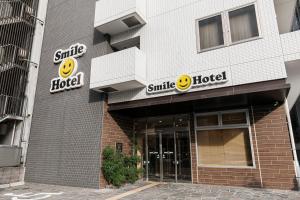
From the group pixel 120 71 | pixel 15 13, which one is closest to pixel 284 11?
pixel 120 71

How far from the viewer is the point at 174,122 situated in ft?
34.3

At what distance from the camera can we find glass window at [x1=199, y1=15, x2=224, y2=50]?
26.6 ft

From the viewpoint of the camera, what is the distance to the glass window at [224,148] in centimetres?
884

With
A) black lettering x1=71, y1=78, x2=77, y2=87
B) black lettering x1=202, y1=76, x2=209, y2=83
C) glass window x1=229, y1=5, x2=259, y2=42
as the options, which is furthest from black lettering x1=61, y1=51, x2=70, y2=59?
glass window x1=229, y1=5, x2=259, y2=42

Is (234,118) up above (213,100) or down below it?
below

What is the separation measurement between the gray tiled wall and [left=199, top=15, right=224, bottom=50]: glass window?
4514mm

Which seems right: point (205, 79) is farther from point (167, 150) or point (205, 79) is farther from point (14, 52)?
point (14, 52)

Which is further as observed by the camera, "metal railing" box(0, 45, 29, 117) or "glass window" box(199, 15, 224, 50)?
"metal railing" box(0, 45, 29, 117)

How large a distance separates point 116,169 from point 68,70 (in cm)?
559

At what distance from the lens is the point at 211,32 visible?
8297 mm

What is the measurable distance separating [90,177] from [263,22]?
879 centimetres

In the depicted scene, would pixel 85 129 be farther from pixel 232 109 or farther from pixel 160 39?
pixel 232 109

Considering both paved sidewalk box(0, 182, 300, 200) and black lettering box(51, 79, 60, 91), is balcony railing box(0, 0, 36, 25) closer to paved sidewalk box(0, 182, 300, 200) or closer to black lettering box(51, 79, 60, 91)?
black lettering box(51, 79, 60, 91)

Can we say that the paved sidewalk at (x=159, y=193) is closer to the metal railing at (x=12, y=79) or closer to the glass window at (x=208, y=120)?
the glass window at (x=208, y=120)
